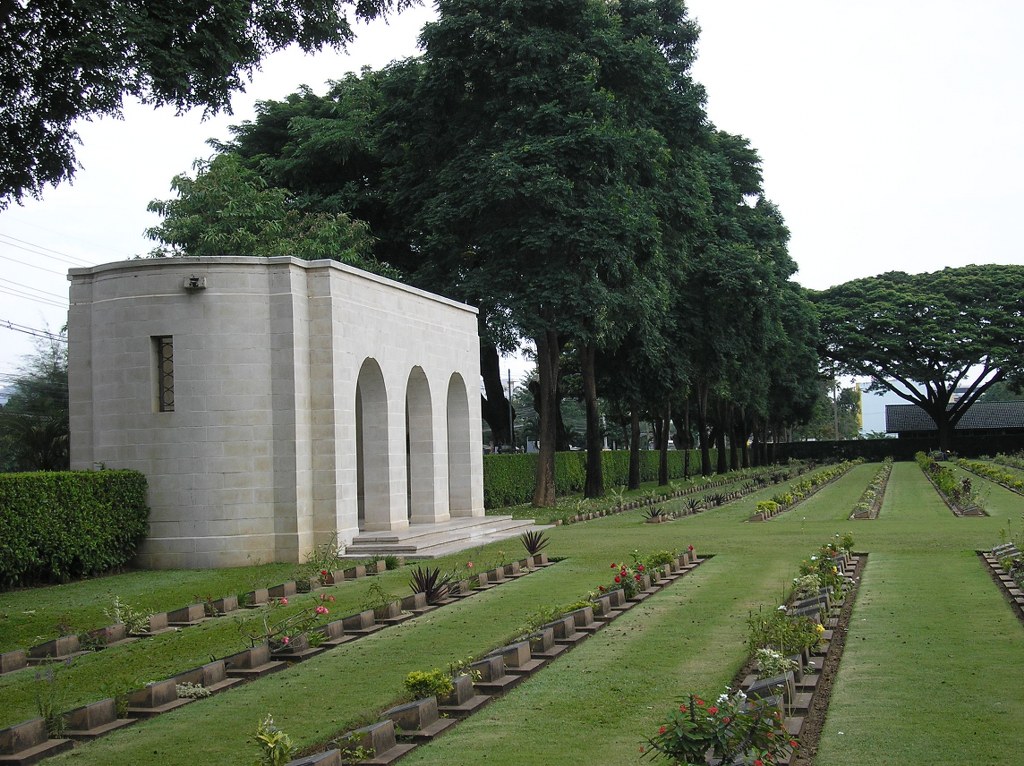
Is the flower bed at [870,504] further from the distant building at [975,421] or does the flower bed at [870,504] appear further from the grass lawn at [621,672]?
the distant building at [975,421]

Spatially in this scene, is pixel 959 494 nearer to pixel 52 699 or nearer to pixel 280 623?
pixel 280 623

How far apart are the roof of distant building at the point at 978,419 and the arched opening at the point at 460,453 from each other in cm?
7078

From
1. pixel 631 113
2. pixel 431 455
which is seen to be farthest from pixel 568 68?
pixel 431 455

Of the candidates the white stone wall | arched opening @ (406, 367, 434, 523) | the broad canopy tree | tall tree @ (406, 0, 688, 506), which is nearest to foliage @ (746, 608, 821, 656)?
the white stone wall

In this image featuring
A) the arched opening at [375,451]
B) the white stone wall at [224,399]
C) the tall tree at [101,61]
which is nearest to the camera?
the tall tree at [101,61]

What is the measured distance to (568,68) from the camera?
28.1m

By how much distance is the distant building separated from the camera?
85875mm

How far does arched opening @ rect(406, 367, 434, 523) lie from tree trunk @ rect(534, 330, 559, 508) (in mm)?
8121

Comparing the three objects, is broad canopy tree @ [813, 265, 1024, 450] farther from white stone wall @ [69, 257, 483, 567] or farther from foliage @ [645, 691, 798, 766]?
foliage @ [645, 691, 798, 766]

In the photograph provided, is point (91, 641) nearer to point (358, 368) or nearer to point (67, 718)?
point (67, 718)

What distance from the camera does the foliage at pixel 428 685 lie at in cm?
782

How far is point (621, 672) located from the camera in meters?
8.91

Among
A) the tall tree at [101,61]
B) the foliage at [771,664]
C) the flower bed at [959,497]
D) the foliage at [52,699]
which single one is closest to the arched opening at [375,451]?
the tall tree at [101,61]

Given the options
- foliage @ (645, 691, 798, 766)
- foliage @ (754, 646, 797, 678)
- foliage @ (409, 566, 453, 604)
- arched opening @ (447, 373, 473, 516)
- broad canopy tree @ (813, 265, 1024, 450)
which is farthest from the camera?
broad canopy tree @ (813, 265, 1024, 450)
